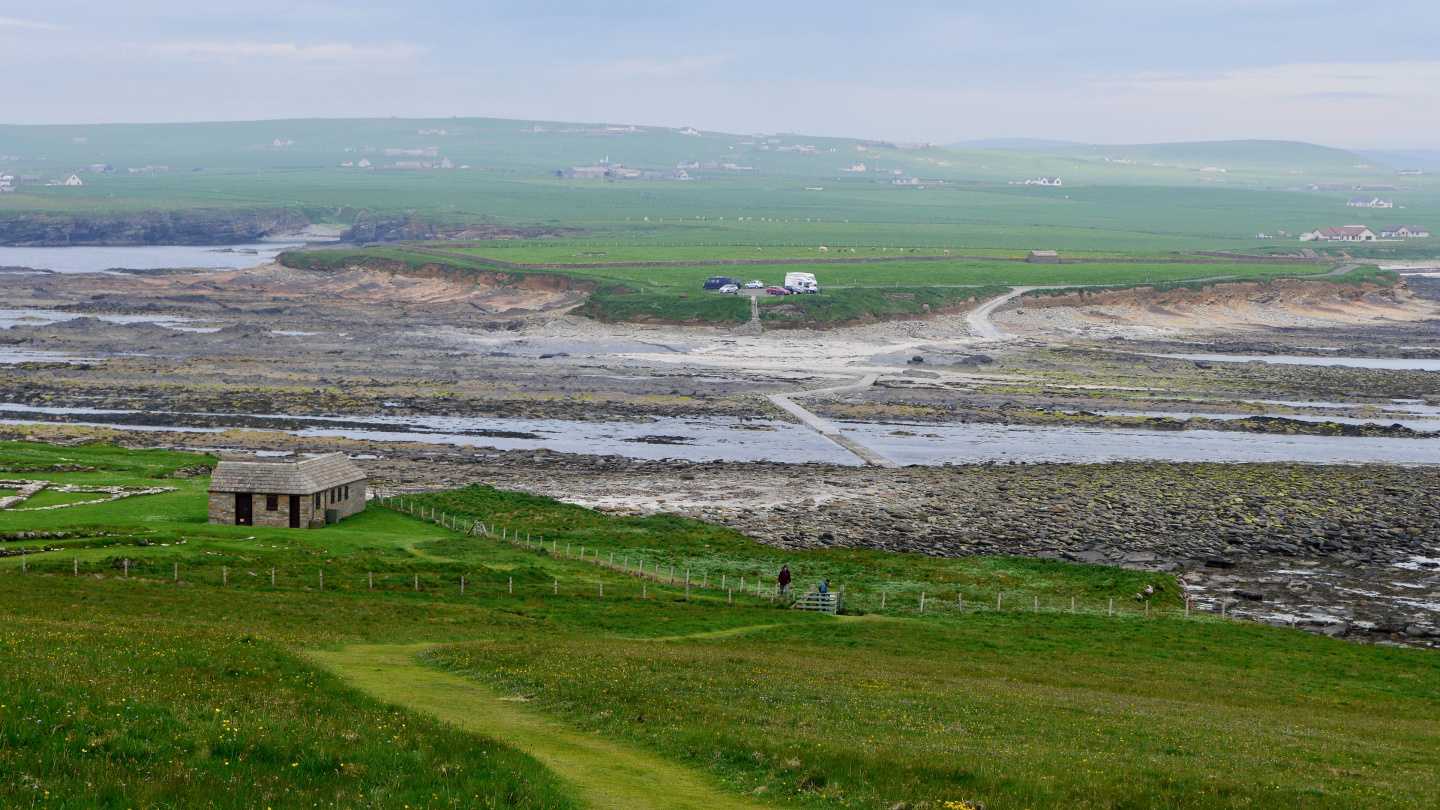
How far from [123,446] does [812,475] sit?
37786 millimetres

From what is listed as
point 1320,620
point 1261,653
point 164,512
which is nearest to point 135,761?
point 1261,653

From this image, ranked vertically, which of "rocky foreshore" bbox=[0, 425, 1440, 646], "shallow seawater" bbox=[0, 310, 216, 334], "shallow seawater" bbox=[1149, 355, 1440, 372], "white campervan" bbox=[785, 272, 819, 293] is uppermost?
"white campervan" bbox=[785, 272, 819, 293]

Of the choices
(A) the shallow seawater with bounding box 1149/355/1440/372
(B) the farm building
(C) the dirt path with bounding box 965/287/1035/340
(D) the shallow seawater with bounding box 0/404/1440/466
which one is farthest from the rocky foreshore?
(C) the dirt path with bounding box 965/287/1035/340

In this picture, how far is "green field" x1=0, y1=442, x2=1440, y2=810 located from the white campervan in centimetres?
8976

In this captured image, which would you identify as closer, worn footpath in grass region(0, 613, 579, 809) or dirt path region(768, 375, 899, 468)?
worn footpath in grass region(0, 613, 579, 809)

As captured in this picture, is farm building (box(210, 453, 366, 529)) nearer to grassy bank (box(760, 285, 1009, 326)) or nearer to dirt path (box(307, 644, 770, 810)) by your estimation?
dirt path (box(307, 644, 770, 810))

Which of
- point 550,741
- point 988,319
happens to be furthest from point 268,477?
point 988,319

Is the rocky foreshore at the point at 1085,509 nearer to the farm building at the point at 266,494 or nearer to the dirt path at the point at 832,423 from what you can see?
the dirt path at the point at 832,423

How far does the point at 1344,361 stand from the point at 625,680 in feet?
360

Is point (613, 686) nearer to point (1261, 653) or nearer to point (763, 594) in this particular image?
point (763, 594)

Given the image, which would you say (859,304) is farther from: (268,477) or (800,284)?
(268,477)

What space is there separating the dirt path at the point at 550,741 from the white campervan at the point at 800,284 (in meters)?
115

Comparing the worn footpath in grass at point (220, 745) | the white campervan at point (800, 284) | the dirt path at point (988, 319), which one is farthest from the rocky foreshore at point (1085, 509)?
the white campervan at point (800, 284)

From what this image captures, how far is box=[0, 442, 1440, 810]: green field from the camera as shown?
14086mm
